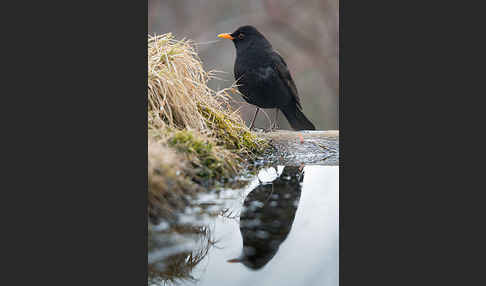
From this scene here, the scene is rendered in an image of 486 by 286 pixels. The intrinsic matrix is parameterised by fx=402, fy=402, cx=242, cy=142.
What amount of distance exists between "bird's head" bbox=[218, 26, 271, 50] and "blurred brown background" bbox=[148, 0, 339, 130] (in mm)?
44

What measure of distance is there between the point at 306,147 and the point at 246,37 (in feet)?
3.37

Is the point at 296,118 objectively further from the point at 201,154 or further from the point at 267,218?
the point at 267,218

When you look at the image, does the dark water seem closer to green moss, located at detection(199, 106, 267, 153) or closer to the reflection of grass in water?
the reflection of grass in water

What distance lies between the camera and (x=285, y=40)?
3.17 metres

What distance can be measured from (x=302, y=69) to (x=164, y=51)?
3.46 ft

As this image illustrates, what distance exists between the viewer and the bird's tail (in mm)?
3344

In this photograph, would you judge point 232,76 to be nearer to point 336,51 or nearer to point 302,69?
point 302,69

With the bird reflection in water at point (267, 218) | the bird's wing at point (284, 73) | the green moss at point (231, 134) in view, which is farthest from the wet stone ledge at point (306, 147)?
the bird reflection in water at point (267, 218)

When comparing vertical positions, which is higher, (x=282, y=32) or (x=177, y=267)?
(x=282, y=32)

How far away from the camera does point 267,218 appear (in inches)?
81.4

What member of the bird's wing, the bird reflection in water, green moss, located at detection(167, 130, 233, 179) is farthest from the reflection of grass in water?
the bird's wing

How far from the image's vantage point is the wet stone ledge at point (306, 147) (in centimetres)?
297

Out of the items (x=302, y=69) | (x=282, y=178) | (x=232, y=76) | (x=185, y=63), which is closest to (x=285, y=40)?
(x=302, y=69)

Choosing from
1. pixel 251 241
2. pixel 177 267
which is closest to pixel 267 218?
pixel 251 241
